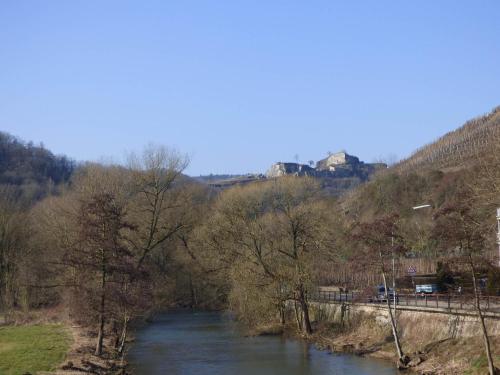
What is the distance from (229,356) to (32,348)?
39.4 feet

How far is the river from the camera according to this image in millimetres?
35191

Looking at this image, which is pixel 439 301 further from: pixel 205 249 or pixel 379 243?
pixel 205 249

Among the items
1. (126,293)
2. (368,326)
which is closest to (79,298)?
(126,293)

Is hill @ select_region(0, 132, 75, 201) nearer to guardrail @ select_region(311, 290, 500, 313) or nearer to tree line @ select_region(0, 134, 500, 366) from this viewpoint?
tree line @ select_region(0, 134, 500, 366)

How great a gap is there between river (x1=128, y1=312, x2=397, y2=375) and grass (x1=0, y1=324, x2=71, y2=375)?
175 inches

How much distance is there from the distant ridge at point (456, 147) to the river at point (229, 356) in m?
71.2

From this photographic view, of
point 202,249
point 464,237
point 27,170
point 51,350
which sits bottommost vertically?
point 51,350

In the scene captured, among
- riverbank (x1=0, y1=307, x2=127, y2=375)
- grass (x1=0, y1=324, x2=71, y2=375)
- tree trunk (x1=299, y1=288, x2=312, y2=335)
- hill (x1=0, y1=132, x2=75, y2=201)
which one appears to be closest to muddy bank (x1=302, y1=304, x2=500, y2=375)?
tree trunk (x1=299, y1=288, x2=312, y2=335)

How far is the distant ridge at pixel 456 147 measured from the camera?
4843 inches

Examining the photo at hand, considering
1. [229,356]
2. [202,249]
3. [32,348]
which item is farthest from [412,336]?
[202,249]

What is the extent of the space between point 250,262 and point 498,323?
957 inches

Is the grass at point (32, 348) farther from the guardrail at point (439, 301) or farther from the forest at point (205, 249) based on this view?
the guardrail at point (439, 301)

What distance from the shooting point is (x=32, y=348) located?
34625mm

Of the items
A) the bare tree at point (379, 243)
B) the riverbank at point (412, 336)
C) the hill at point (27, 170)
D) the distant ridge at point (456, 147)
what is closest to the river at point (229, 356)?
the riverbank at point (412, 336)
